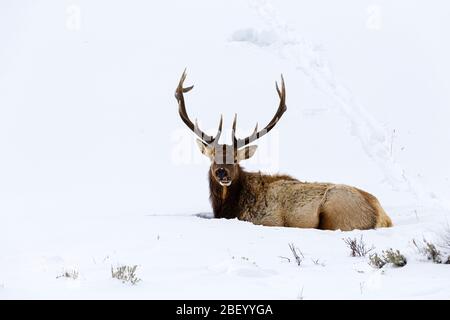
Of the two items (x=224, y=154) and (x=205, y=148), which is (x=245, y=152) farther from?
(x=205, y=148)

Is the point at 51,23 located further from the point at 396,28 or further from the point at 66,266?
the point at 66,266

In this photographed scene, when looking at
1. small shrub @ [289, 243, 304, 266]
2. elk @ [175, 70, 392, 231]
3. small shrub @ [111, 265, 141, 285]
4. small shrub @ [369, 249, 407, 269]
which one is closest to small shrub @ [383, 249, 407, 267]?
small shrub @ [369, 249, 407, 269]

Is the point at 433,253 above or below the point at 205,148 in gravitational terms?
below

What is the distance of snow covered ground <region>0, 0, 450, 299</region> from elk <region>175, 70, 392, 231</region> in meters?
0.63

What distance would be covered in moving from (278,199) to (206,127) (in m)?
6.93

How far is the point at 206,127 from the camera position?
15.5 metres

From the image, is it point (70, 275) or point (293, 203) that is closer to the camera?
point (70, 275)

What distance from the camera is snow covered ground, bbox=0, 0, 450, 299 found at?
205 inches

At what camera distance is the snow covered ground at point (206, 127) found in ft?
17.1

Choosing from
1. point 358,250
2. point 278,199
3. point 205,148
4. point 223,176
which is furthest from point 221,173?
point 358,250

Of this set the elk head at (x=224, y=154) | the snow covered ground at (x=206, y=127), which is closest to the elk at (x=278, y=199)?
the elk head at (x=224, y=154)

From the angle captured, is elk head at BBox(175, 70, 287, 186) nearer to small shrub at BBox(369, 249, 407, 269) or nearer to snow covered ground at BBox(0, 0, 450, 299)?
snow covered ground at BBox(0, 0, 450, 299)

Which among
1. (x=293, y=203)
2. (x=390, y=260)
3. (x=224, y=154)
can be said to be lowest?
(x=293, y=203)
